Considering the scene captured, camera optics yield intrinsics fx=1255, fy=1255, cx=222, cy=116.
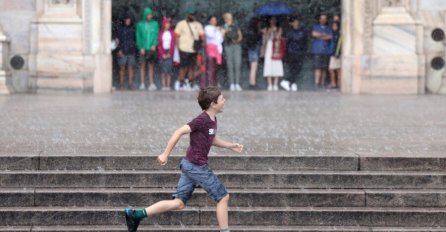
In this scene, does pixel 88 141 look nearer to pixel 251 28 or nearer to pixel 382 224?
pixel 382 224

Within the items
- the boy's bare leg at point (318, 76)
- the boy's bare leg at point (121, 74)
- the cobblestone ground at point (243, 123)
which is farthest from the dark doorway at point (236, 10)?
the cobblestone ground at point (243, 123)

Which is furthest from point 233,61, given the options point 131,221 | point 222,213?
point 222,213

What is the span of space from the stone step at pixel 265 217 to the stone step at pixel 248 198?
0.21 metres

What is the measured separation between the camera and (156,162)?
1210 cm

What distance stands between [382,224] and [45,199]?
Answer: 3.04 metres

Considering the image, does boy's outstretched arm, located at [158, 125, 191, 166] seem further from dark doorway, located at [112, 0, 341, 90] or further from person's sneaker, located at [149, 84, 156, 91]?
dark doorway, located at [112, 0, 341, 90]

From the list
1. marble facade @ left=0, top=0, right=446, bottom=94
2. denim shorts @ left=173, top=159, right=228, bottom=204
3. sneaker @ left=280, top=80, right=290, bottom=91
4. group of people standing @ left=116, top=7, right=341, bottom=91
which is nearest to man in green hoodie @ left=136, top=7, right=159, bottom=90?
group of people standing @ left=116, top=7, right=341, bottom=91

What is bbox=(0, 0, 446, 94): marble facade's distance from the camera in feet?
89.9

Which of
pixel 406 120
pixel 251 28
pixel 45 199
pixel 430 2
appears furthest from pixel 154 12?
pixel 45 199

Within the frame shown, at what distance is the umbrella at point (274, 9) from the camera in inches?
1207

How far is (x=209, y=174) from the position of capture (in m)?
10.1

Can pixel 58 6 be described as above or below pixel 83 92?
above

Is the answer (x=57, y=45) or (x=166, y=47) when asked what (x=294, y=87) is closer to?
(x=166, y=47)

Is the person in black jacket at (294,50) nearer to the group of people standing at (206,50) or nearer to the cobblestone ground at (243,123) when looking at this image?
the group of people standing at (206,50)
